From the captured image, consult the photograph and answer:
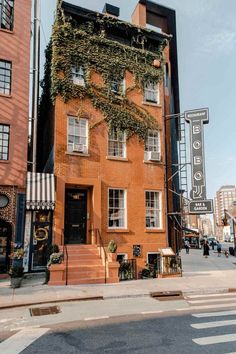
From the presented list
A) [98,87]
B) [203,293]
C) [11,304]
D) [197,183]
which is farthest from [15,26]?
[203,293]

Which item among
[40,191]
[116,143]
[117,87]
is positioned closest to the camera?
[40,191]

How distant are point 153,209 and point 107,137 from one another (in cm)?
479

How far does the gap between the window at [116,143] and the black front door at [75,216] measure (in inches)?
108

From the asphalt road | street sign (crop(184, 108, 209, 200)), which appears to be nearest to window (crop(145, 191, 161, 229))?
street sign (crop(184, 108, 209, 200))

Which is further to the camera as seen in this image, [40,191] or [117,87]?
[117,87]

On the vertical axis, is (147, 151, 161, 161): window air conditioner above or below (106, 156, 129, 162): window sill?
above

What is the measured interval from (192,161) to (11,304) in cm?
1235

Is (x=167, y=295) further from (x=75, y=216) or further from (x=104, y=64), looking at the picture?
(x=104, y=64)

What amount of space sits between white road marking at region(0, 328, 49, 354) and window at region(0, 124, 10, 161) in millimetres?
10344

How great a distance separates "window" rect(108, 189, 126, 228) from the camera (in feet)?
57.2

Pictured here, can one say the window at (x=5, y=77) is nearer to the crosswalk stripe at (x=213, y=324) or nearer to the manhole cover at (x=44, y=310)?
the manhole cover at (x=44, y=310)

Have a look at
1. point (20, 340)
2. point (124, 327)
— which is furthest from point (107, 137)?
point (20, 340)

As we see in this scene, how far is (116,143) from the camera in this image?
18.3m

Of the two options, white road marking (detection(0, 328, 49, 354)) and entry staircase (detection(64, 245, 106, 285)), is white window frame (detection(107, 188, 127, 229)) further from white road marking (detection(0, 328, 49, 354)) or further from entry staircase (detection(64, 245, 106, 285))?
white road marking (detection(0, 328, 49, 354))
